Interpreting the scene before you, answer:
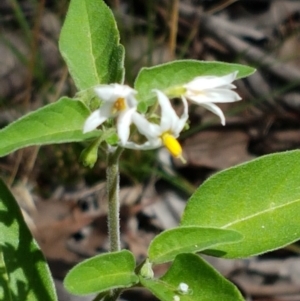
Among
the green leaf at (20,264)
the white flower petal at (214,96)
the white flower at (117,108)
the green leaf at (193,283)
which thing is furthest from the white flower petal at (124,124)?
the green leaf at (20,264)

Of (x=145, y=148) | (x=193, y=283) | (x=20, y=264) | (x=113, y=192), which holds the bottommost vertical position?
(x=20, y=264)

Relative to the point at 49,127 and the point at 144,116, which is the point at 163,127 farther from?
the point at 49,127

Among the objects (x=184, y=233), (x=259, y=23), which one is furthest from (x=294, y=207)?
(x=259, y=23)

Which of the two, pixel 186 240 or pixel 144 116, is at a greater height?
pixel 144 116

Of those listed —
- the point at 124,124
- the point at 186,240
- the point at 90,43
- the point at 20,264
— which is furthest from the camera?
the point at 20,264

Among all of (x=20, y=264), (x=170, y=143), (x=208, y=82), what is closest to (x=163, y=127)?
(x=170, y=143)

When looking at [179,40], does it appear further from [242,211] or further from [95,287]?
[95,287]

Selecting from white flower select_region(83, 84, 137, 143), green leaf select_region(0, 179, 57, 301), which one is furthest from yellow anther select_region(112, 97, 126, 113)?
green leaf select_region(0, 179, 57, 301)
